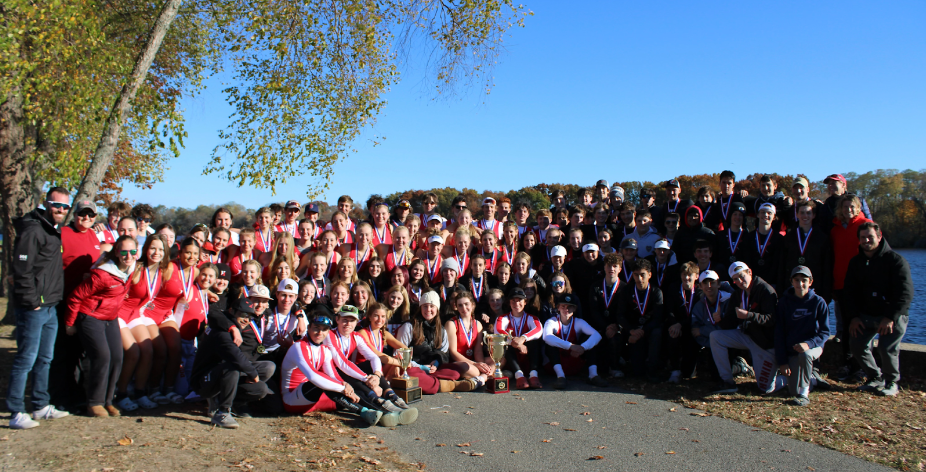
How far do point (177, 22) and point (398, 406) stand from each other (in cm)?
989

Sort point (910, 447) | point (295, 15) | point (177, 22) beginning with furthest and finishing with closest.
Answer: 1. point (177, 22)
2. point (295, 15)
3. point (910, 447)

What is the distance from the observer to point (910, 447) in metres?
5.07

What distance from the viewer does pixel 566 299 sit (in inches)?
309

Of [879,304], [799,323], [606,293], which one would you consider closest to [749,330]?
[799,323]

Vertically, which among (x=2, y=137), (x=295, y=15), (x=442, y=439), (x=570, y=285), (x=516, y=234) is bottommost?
(x=442, y=439)

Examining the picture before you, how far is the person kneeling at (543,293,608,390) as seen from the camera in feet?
25.1

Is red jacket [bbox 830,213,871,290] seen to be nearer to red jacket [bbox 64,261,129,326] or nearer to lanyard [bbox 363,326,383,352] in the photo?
lanyard [bbox 363,326,383,352]

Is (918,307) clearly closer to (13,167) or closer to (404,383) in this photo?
(404,383)

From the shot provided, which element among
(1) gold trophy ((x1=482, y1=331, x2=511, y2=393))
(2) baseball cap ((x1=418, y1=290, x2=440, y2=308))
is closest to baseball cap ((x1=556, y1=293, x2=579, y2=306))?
(1) gold trophy ((x1=482, y1=331, x2=511, y2=393))

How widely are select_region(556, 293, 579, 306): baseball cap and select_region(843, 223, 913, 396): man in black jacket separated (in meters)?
3.38

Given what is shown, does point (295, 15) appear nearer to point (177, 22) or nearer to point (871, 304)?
point (177, 22)

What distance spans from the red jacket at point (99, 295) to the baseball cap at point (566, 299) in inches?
208

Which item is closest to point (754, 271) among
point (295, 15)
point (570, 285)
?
point (570, 285)

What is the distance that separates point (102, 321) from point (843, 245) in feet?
29.2
